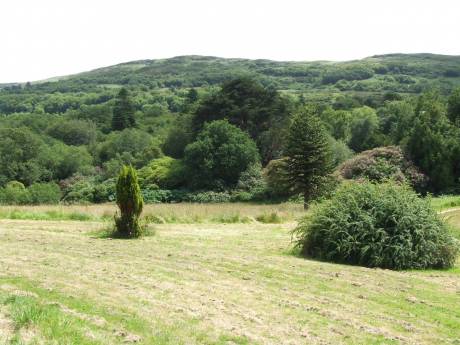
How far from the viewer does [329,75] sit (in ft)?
629

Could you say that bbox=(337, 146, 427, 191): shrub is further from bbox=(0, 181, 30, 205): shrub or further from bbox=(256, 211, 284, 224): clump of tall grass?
bbox=(0, 181, 30, 205): shrub

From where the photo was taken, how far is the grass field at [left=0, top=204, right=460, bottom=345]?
6941mm

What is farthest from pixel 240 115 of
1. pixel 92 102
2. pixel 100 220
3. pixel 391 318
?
pixel 92 102

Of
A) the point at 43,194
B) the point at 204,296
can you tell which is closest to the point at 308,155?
the point at 204,296

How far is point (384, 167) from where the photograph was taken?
46531 mm

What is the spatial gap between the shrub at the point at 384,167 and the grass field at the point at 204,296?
3242 centimetres

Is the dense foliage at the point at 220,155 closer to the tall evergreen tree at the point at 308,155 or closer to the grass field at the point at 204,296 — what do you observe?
the tall evergreen tree at the point at 308,155

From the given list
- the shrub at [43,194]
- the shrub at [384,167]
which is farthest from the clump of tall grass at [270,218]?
the shrub at [43,194]

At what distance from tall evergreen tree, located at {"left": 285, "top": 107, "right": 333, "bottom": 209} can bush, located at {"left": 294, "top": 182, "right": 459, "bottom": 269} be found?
21.7m

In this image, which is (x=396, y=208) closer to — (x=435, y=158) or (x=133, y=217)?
(x=133, y=217)

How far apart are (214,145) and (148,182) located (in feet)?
29.8

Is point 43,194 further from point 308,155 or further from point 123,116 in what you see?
point 123,116

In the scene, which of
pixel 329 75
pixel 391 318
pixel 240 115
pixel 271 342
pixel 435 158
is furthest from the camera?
pixel 329 75

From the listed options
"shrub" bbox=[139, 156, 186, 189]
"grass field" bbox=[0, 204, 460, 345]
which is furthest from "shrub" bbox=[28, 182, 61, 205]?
"grass field" bbox=[0, 204, 460, 345]
